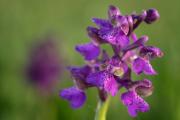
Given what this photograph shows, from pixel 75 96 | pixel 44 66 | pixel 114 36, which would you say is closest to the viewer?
pixel 114 36

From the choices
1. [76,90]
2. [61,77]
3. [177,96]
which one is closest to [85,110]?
[61,77]

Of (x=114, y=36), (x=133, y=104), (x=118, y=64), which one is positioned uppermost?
(x=114, y=36)

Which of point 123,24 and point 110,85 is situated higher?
point 123,24

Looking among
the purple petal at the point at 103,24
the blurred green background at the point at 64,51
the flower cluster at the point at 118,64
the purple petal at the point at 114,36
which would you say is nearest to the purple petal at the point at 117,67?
the flower cluster at the point at 118,64

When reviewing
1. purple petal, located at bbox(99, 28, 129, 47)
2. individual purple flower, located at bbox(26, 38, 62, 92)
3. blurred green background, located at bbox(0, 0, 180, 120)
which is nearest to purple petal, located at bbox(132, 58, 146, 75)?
purple petal, located at bbox(99, 28, 129, 47)

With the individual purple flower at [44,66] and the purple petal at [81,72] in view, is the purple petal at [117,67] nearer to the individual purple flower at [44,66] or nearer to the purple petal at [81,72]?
the purple petal at [81,72]

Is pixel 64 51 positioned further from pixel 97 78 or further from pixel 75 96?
pixel 97 78

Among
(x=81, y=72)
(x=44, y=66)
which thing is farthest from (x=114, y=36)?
(x=44, y=66)
